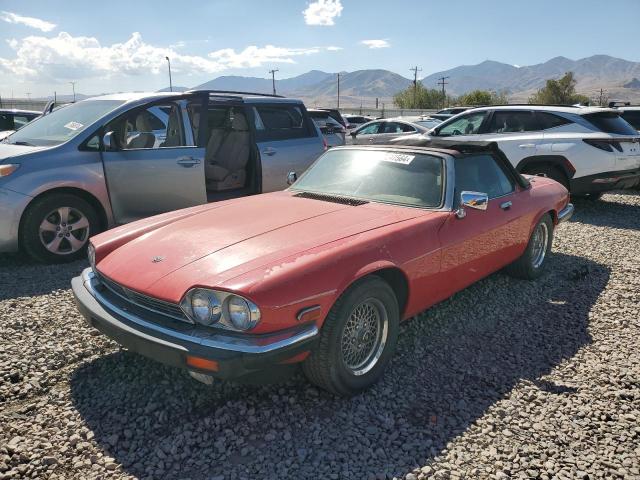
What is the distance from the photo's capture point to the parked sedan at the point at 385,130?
14156mm

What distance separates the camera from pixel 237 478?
2.24m

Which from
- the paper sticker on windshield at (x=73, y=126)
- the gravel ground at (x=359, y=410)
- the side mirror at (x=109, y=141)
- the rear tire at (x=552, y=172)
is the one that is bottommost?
the gravel ground at (x=359, y=410)

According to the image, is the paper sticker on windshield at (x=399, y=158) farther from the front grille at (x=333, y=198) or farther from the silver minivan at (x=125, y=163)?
the silver minivan at (x=125, y=163)

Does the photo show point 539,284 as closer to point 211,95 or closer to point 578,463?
point 578,463

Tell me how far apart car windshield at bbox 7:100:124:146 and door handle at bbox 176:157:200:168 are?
0.92 m

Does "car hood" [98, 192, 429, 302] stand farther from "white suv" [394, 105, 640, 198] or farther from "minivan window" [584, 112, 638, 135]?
"minivan window" [584, 112, 638, 135]

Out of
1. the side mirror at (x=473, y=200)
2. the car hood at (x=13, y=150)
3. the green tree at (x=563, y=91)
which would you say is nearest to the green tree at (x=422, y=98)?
the green tree at (x=563, y=91)

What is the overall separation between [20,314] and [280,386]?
2329 mm

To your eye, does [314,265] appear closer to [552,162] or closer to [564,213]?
[564,213]

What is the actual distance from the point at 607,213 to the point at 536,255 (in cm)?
433

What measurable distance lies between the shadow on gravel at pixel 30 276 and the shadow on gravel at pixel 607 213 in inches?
287

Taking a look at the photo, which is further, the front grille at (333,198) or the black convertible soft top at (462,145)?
the black convertible soft top at (462,145)

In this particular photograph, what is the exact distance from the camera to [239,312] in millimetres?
2381

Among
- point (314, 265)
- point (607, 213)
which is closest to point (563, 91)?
point (607, 213)
